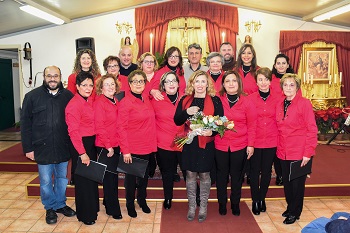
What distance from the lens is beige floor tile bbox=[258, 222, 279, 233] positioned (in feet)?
11.0

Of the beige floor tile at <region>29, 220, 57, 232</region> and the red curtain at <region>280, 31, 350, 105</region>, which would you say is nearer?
the beige floor tile at <region>29, 220, 57, 232</region>

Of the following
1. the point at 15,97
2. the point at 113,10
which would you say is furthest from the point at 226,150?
the point at 15,97

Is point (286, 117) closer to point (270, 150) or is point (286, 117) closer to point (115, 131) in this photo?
point (270, 150)

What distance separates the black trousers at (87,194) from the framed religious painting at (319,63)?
797 centimetres

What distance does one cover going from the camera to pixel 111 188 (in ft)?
11.7

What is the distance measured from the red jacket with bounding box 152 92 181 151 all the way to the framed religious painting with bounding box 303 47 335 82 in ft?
24.2

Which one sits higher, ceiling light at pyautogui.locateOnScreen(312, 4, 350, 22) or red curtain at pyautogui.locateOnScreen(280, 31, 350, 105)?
ceiling light at pyautogui.locateOnScreen(312, 4, 350, 22)

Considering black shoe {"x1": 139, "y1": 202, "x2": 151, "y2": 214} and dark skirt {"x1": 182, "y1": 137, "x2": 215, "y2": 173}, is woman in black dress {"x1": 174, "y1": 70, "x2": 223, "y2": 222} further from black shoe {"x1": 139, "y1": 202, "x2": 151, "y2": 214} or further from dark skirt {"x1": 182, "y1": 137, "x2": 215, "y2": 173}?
black shoe {"x1": 139, "y1": 202, "x2": 151, "y2": 214}

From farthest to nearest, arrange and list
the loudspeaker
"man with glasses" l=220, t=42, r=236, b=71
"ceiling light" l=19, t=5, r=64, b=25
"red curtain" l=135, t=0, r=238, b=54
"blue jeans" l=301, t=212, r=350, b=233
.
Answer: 1. "red curtain" l=135, t=0, r=238, b=54
2. the loudspeaker
3. "ceiling light" l=19, t=5, r=64, b=25
4. "man with glasses" l=220, t=42, r=236, b=71
5. "blue jeans" l=301, t=212, r=350, b=233

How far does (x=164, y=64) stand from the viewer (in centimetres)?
405

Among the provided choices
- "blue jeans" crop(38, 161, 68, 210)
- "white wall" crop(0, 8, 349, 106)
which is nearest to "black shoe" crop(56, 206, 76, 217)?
"blue jeans" crop(38, 161, 68, 210)

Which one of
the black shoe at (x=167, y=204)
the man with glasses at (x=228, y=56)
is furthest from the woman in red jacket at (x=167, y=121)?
the man with glasses at (x=228, y=56)

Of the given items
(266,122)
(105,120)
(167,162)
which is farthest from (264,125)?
(105,120)

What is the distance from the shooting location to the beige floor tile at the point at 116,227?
134 inches
